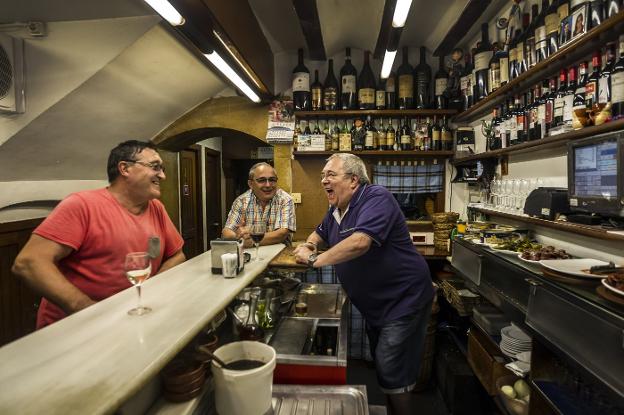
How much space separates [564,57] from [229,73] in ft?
7.23

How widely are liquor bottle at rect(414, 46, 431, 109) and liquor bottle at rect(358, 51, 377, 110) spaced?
0.46m

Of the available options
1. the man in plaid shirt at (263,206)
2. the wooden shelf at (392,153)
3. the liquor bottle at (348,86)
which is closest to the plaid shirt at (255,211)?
the man in plaid shirt at (263,206)

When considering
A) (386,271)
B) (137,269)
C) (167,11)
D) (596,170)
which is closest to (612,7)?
(596,170)

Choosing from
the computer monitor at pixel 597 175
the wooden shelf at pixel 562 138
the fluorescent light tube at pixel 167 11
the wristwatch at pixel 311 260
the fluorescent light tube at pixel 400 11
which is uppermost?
the fluorescent light tube at pixel 400 11

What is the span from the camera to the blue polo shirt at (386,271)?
1993mm

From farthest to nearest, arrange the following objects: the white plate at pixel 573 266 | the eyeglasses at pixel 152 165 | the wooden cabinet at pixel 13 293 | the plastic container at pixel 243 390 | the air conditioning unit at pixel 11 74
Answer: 1. the wooden cabinet at pixel 13 293
2. the air conditioning unit at pixel 11 74
3. the eyeglasses at pixel 152 165
4. the white plate at pixel 573 266
5. the plastic container at pixel 243 390

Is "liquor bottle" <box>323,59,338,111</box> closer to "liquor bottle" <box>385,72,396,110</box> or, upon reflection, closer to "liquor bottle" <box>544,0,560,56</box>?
"liquor bottle" <box>385,72,396,110</box>

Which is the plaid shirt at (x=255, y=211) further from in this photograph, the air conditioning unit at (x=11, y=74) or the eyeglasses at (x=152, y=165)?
the air conditioning unit at (x=11, y=74)

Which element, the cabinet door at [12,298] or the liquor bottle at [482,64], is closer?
the cabinet door at [12,298]

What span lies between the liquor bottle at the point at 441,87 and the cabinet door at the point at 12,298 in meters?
3.91

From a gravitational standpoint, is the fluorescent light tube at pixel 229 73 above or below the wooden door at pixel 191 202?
above

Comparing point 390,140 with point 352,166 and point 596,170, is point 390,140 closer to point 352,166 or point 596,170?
point 352,166

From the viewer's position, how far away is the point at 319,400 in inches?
51.2

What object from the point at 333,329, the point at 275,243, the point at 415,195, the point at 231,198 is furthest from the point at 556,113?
the point at 231,198
